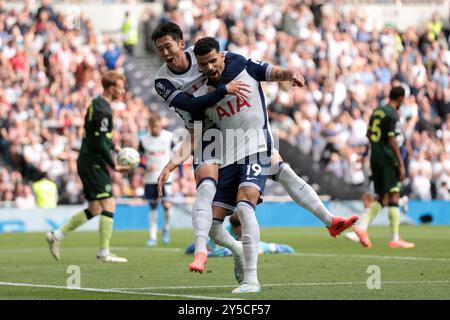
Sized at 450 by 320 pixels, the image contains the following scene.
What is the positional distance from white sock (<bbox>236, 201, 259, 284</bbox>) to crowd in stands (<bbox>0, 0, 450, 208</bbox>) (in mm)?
17131

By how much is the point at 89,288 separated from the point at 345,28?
25620 millimetres

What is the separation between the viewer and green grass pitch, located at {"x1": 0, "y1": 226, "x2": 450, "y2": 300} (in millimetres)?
10953

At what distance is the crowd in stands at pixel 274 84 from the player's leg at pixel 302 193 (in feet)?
54.8

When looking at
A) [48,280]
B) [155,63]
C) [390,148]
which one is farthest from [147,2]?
[48,280]

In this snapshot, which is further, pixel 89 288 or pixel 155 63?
pixel 155 63

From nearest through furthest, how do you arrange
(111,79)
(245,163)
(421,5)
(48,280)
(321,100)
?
(245,163) < (48,280) < (111,79) < (321,100) < (421,5)

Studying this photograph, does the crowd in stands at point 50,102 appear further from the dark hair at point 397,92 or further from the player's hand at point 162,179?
the player's hand at point 162,179

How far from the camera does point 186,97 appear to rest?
11328 mm

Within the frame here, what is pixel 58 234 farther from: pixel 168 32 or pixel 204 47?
pixel 204 47

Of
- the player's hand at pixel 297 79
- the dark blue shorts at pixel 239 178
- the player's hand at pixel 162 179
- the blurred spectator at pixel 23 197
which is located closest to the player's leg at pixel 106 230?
the player's hand at pixel 162 179

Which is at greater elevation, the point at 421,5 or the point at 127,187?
the point at 421,5
